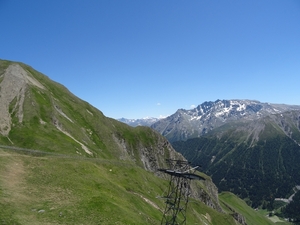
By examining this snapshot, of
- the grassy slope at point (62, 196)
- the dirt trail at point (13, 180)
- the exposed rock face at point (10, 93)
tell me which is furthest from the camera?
the exposed rock face at point (10, 93)

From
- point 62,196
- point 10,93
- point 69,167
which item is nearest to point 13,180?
point 62,196

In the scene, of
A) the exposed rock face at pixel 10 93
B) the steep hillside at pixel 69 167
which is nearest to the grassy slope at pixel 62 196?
the steep hillside at pixel 69 167

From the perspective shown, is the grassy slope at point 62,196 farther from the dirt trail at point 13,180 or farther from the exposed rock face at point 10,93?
the exposed rock face at point 10,93

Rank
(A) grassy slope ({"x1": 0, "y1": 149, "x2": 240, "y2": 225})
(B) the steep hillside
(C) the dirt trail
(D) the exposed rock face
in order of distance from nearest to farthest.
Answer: (A) grassy slope ({"x1": 0, "y1": 149, "x2": 240, "y2": 225}), (C) the dirt trail, (B) the steep hillside, (D) the exposed rock face

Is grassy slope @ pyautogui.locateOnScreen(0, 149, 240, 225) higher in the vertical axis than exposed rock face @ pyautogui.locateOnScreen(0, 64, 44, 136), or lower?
lower

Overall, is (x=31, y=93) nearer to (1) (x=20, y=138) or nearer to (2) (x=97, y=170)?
(1) (x=20, y=138)

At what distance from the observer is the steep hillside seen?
127 feet

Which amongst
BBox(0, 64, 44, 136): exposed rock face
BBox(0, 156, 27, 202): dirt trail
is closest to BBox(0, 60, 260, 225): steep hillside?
BBox(0, 64, 44, 136): exposed rock face

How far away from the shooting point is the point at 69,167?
5694cm

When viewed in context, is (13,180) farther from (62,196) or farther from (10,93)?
(10,93)

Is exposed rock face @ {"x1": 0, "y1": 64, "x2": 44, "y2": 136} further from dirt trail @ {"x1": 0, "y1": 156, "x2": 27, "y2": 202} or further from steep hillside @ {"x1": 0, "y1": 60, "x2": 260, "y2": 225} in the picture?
dirt trail @ {"x1": 0, "y1": 156, "x2": 27, "y2": 202}

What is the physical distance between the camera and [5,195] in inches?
1478

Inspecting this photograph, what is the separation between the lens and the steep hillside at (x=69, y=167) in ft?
127

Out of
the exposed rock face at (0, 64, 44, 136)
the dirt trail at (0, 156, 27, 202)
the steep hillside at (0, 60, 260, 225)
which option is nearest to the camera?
the dirt trail at (0, 156, 27, 202)
